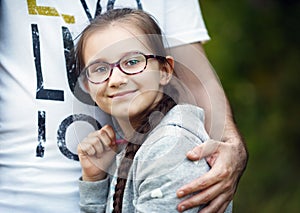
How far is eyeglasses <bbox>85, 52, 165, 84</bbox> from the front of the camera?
210cm

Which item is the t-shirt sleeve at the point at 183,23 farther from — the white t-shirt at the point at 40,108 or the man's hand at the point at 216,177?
the man's hand at the point at 216,177

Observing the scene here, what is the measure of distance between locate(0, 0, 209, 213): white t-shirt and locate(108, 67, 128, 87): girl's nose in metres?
0.23

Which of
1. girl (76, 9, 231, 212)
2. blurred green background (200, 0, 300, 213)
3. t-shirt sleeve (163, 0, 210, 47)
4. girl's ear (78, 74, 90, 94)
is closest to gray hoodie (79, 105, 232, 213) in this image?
girl (76, 9, 231, 212)

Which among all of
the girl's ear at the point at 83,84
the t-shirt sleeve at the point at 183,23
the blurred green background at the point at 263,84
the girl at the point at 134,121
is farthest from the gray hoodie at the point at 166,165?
the blurred green background at the point at 263,84

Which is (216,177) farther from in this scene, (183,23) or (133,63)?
(183,23)

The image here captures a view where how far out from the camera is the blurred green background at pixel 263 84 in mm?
4617

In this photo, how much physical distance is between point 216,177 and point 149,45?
375 millimetres

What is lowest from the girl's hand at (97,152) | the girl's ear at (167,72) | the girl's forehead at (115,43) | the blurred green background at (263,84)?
the blurred green background at (263,84)

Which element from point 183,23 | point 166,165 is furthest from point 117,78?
point 183,23

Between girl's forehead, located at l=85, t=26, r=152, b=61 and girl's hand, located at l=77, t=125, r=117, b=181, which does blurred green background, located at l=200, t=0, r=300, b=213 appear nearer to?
girl's hand, located at l=77, t=125, r=117, b=181

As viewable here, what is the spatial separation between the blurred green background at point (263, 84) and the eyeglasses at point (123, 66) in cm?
251

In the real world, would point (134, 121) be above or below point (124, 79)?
below

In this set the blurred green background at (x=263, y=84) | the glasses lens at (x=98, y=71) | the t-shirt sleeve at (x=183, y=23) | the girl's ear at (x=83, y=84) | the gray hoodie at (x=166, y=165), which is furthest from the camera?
the blurred green background at (x=263, y=84)

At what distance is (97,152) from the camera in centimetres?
225
